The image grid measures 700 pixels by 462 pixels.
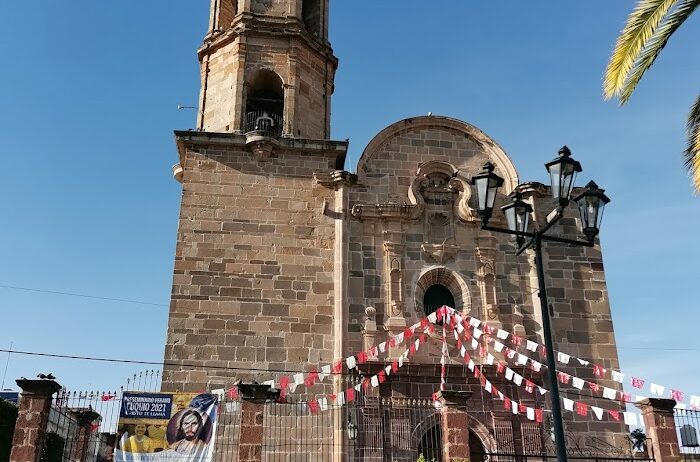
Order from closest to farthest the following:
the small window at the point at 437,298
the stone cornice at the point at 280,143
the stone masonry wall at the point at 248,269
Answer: the stone masonry wall at the point at 248,269, the small window at the point at 437,298, the stone cornice at the point at 280,143

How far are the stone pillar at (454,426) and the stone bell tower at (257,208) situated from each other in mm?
3915

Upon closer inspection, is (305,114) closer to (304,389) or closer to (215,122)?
(215,122)

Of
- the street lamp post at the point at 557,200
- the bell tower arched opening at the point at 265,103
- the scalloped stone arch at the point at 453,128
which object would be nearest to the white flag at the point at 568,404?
the scalloped stone arch at the point at 453,128

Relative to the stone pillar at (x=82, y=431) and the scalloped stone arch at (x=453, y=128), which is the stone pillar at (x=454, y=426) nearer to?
the scalloped stone arch at (x=453, y=128)

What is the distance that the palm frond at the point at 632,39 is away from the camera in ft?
34.0

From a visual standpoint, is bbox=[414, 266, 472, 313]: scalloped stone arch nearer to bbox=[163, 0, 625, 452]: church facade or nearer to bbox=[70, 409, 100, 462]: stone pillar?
bbox=[163, 0, 625, 452]: church facade

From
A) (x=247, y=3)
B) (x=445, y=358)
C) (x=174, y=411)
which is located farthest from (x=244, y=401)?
(x=247, y=3)

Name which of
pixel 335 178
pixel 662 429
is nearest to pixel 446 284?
pixel 335 178

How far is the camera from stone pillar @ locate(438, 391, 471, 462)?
1127cm

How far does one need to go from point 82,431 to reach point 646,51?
14.0 m

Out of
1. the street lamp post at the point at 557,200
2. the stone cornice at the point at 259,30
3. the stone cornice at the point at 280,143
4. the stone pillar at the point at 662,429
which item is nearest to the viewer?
the street lamp post at the point at 557,200

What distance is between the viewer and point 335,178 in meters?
16.4

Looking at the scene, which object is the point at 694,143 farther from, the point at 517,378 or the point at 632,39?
the point at 517,378

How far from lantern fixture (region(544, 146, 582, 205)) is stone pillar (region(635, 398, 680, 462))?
5556mm
